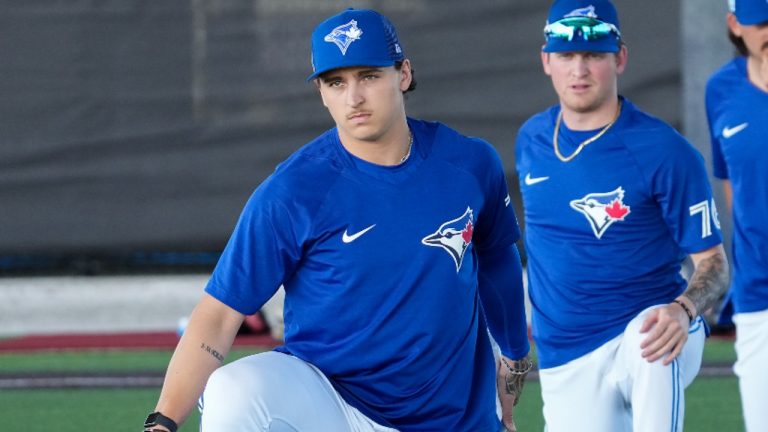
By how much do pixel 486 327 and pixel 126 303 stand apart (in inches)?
232

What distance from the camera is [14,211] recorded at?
32.2 ft

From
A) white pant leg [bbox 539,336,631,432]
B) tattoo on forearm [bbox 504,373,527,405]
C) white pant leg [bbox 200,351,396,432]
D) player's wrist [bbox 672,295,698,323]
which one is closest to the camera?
white pant leg [bbox 200,351,396,432]

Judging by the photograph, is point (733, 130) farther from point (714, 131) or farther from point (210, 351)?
point (210, 351)

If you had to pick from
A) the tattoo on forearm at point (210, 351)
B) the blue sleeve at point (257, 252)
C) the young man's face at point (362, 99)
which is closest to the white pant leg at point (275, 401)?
the tattoo on forearm at point (210, 351)

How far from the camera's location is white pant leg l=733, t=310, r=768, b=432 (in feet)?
16.1

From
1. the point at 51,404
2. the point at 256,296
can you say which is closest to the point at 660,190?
the point at 256,296

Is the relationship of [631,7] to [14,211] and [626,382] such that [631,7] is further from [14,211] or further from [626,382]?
[626,382]

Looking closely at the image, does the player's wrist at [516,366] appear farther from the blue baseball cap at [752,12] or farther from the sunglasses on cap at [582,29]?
the blue baseball cap at [752,12]

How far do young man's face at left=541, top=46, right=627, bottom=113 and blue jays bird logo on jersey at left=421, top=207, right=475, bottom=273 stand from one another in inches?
45.9

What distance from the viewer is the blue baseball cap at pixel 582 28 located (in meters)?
5.13

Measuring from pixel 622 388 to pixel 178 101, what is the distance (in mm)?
5701

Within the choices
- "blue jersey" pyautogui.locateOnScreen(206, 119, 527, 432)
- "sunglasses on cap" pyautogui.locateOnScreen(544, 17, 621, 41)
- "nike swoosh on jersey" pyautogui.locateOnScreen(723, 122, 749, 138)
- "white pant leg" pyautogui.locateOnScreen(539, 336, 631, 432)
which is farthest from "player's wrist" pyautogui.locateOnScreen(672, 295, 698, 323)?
"sunglasses on cap" pyautogui.locateOnScreen(544, 17, 621, 41)

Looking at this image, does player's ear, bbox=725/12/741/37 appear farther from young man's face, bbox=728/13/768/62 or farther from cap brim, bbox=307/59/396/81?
cap brim, bbox=307/59/396/81

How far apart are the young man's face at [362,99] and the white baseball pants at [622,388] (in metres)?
1.31
